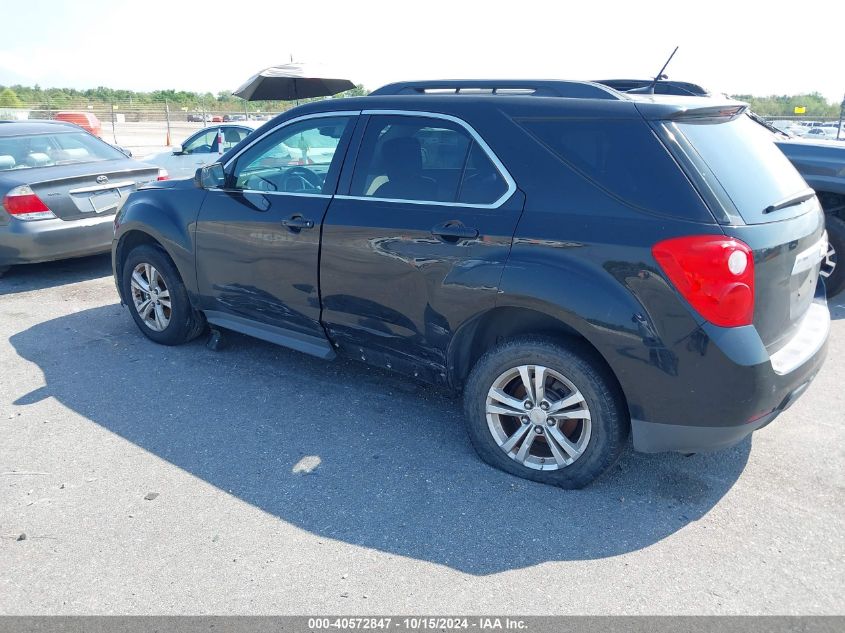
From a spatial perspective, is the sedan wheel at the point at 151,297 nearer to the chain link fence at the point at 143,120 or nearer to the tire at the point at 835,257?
the tire at the point at 835,257

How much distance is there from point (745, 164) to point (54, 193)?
21.3ft

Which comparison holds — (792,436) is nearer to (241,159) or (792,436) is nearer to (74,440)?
(241,159)

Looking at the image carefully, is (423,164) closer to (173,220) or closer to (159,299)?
(173,220)

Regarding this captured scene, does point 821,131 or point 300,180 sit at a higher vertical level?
point 300,180

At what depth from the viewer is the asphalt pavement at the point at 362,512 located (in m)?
2.71

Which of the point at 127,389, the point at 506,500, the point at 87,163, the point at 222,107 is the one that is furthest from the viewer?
the point at 222,107

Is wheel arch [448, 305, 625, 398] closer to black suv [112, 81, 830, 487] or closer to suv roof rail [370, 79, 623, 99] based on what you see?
black suv [112, 81, 830, 487]

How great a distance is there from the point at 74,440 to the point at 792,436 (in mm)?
4104

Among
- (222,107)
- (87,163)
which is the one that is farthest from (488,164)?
(222,107)

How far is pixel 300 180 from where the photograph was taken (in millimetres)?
4332

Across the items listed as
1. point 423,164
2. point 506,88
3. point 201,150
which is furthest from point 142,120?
point 506,88

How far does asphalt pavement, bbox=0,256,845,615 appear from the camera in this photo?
2711 millimetres

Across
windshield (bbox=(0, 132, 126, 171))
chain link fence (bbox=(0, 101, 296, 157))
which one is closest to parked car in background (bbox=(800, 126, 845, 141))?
windshield (bbox=(0, 132, 126, 171))

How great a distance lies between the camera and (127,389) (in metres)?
4.57
